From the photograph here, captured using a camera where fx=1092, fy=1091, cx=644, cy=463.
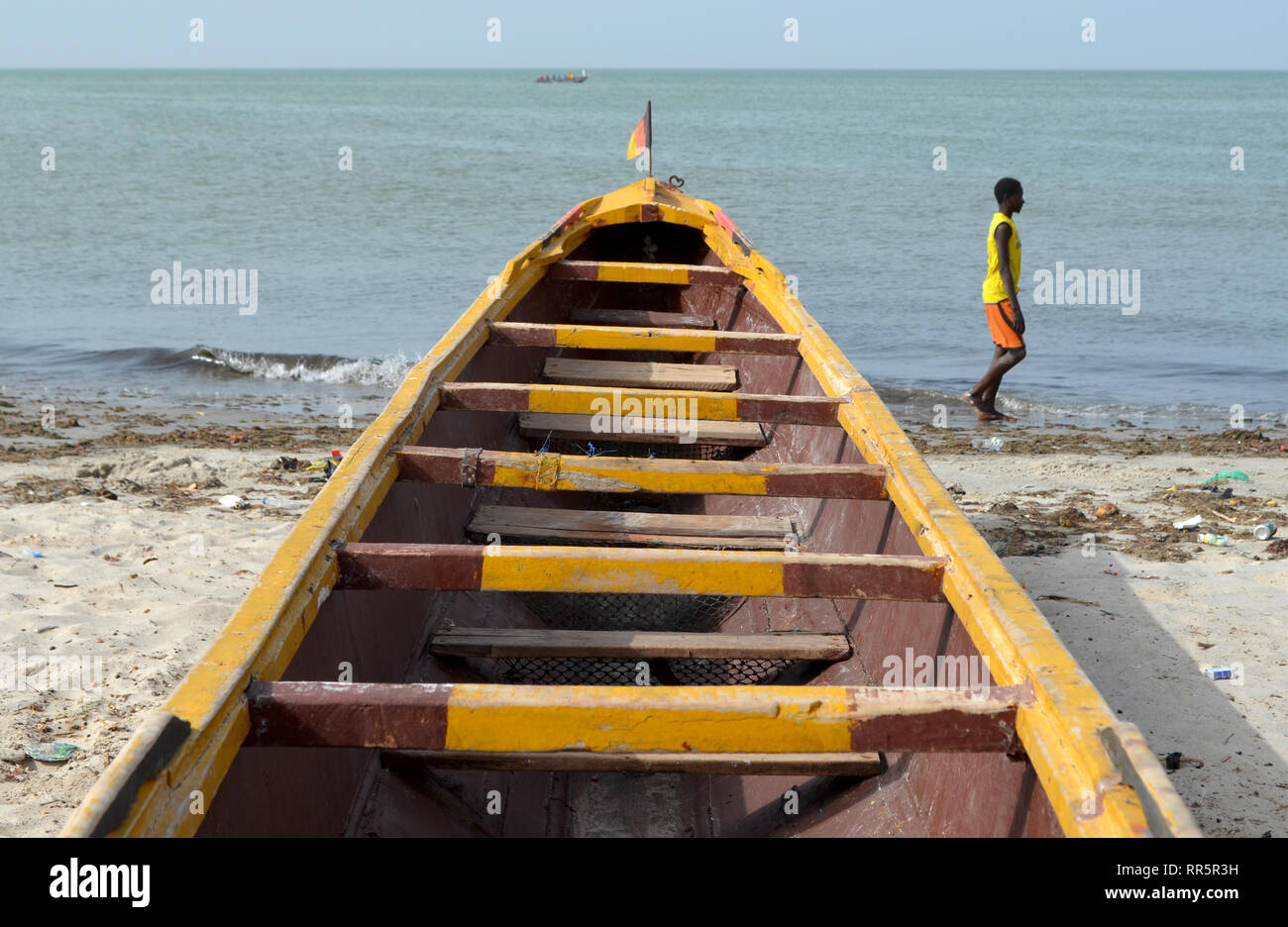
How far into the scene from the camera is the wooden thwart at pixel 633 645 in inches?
139

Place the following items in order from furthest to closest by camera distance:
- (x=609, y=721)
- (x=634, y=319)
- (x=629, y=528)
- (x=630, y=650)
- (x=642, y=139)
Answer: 1. (x=642, y=139)
2. (x=634, y=319)
3. (x=629, y=528)
4. (x=630, y=650)
5. (x=609, y=721)

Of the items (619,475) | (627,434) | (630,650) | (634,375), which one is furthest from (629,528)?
(634,375)

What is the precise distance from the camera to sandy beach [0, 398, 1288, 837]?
12.5 feet

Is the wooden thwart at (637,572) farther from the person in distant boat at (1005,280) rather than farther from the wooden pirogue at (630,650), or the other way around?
the person in distant boat at (1005,280)

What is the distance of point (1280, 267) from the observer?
18.6 metres

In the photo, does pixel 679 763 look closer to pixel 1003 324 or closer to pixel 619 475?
pixel 619 475

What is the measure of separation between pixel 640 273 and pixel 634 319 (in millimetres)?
588

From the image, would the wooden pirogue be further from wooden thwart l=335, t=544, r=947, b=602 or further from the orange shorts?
the orange shorts

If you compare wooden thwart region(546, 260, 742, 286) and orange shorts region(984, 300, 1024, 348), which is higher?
wooden thwart region(546, 260, 742, 286)

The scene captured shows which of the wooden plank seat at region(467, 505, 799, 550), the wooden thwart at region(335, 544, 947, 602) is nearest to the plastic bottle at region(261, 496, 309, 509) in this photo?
the wooden plank seat at region(467, 505, 799, 550)

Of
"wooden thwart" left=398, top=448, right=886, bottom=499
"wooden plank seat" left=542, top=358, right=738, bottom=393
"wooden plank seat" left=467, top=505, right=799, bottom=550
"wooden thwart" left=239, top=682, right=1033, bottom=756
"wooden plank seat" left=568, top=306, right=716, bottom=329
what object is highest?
"wooden plank seat" left=568, top=306, right=716, bottom=329

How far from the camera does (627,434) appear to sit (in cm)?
535

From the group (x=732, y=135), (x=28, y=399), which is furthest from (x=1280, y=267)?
(x=732, y=135)

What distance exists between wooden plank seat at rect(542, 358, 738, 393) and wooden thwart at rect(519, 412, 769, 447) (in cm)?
31
